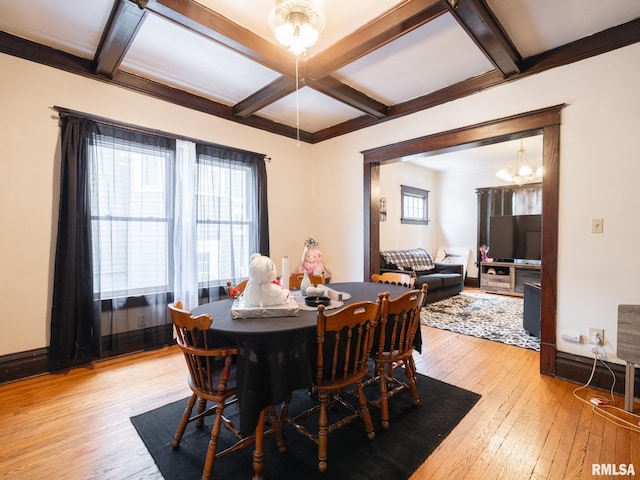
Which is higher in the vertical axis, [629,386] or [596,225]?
[596,225]

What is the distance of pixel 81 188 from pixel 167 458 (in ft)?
7.68

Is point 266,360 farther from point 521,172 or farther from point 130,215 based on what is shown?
point 521,172

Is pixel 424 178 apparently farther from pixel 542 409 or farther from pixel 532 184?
pixel 542 409

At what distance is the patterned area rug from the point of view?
11.5ft

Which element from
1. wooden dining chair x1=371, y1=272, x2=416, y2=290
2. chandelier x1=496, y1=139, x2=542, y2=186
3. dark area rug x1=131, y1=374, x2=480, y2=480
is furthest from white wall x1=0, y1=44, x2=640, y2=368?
chandelier x1=496, y1=139, x2=542, y2=186

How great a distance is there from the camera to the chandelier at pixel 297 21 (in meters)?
1.77

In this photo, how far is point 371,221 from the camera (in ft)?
13.1

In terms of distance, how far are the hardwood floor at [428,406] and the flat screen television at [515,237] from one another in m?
3.84

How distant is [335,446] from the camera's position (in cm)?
170

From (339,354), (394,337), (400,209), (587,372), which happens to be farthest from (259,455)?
(400,209)

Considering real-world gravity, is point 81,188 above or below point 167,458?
above

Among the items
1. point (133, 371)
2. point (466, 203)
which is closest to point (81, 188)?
point (133, 371)

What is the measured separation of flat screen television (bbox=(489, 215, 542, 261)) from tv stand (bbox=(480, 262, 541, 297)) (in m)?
0.21

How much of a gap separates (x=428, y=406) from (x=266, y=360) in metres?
1.34
